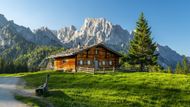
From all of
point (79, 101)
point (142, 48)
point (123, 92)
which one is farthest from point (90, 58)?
point (79, 101)

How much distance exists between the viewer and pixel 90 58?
2749 inches

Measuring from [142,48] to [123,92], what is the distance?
36.5 metres

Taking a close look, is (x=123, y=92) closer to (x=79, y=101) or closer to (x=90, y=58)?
(x=79, y=101)

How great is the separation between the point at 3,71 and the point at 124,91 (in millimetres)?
105106

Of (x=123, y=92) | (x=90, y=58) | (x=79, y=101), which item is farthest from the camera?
(x=90, y=58)

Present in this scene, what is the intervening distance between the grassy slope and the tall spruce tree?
2418cm

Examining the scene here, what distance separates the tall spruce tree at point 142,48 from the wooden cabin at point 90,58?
444 cm

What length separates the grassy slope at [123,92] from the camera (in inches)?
1146

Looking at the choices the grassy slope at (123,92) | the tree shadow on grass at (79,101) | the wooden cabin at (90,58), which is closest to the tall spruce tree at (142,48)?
the wooden cabin at (90,58)

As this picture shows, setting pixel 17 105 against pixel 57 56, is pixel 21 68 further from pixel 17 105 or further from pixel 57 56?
pixel 17 105

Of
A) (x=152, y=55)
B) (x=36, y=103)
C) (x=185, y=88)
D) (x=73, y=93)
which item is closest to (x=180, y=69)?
(x=152, y=55)

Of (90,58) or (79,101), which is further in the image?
(90,58)

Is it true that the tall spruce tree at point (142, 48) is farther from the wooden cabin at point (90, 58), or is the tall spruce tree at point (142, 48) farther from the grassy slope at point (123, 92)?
the grassy slope at point (123, 92)

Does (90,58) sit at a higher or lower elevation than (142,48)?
lower
